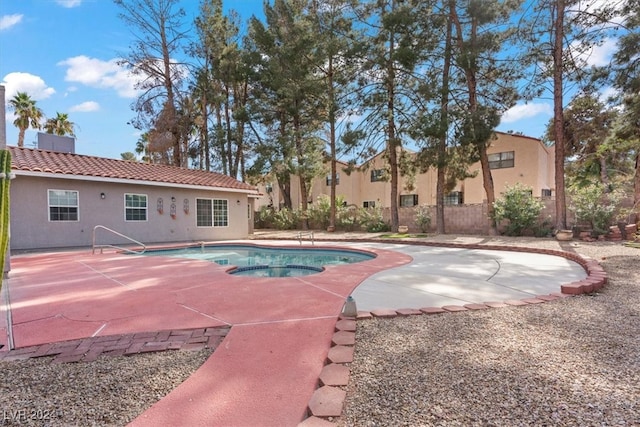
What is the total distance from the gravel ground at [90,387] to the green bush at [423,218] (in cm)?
1598

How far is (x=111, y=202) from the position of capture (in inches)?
525

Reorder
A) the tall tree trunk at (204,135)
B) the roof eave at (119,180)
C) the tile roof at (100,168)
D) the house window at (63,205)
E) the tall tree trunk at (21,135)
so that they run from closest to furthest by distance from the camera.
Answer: the roof eave at (119,180)
the tile roof at (100,168)
the house window at (63,205)
the tall tree trunk at (204,135)
the tall tree trunk at (21,135)

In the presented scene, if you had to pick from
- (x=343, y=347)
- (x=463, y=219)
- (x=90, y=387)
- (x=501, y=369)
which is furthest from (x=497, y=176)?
(x=90, y=387)

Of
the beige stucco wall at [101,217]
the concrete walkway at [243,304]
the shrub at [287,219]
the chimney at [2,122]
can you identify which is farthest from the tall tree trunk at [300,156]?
the chimney at [2,122]

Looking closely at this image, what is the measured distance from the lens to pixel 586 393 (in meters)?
2.30

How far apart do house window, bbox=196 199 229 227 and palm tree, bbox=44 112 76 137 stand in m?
21.5

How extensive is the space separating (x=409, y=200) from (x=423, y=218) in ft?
34.5

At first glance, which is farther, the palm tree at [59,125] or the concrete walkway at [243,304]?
the palm tree at [59,125]

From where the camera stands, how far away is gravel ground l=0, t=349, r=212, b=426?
7.04 ft

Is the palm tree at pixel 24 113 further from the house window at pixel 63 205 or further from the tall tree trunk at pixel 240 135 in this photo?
the house window at pixel 63 205

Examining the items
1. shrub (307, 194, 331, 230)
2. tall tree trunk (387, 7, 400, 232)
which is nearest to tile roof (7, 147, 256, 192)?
shrub (307, 194, 331, 230)

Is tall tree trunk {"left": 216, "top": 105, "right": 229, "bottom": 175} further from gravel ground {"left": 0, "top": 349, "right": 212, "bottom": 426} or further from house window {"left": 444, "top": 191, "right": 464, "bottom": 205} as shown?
gravel ground {"left": 0, "top": 349, "right": 212, "bottom": 426}

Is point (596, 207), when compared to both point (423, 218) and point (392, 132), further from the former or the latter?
point (392, 132)

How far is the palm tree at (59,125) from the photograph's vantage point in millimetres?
28531
